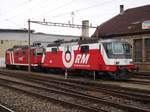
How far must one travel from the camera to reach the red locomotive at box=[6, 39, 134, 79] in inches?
939

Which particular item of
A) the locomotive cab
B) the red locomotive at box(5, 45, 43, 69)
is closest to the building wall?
the red locomotive at box(5, 45, 43, 69)

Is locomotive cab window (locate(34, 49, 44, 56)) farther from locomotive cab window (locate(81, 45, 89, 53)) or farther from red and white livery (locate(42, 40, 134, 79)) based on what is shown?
locomotive cab window (locate(81, 45, 89, 53))

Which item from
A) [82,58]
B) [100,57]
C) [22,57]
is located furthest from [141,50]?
[22,57]

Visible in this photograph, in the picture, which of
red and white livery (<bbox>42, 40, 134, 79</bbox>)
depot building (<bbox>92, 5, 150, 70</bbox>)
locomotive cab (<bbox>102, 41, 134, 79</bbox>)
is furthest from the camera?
depot building (<bbox>92, 5, 150, 70</bbox>)

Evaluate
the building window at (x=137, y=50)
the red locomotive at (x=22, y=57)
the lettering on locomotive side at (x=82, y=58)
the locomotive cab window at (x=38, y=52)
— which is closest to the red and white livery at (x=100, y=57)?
the lettering on locomotive side at (x=82, y=58)

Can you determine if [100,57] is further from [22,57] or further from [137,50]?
[22,57]

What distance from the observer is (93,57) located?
25.2m

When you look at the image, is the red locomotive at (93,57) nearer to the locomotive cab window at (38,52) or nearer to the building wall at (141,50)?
the locomotive cab window at (38,52)

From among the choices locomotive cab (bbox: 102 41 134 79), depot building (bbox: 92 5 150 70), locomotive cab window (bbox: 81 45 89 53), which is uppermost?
depot building (bbox: 92 5 150 70)

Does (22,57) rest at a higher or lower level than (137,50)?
lower

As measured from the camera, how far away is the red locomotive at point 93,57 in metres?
23.8

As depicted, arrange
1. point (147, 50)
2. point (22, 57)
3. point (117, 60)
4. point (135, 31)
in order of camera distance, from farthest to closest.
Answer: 1. point (22, 57)
2. point (135, 31)
3. point (147, 50)
4. point (117, 60)

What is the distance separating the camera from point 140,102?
14094 mm

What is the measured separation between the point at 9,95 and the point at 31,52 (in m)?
21.7
